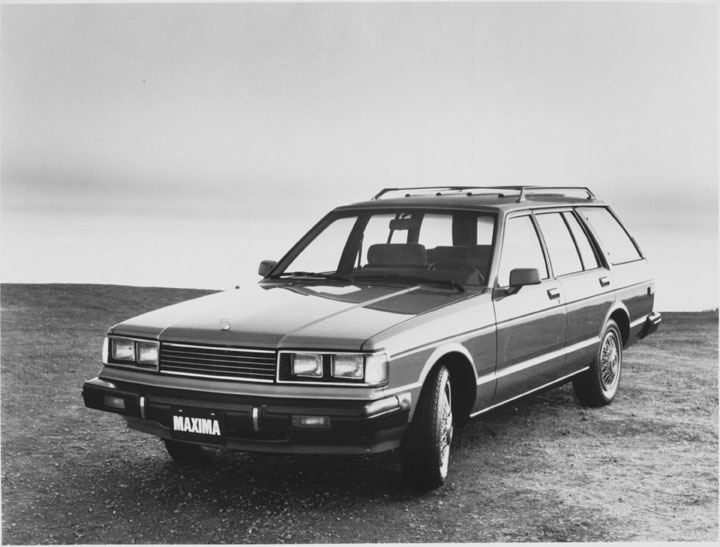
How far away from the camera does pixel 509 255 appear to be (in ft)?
19.4

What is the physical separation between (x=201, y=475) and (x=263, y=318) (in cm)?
118

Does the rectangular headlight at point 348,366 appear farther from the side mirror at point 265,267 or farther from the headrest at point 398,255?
the side mirror at point 265,267

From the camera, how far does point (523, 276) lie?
18.0 feet

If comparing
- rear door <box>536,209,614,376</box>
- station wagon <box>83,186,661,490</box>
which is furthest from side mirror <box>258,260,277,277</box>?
rear door <box>536,209,614,376</box>

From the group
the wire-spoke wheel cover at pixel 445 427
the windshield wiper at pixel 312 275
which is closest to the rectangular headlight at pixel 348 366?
the wire-spoke wheel cover at pixel 445 427

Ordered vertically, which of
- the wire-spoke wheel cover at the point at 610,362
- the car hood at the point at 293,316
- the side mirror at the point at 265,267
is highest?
the side mirror at the point at 265,267

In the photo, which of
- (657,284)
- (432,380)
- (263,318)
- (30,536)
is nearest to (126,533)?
(30,536)

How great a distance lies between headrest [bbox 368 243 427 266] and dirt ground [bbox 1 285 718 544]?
4.26ft

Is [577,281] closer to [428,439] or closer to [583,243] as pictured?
[583,243]

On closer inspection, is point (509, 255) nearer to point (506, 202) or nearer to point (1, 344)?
point (506, 202)

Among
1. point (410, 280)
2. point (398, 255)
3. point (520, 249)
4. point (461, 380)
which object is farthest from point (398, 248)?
point (461, 380)

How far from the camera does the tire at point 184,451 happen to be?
5.43 m

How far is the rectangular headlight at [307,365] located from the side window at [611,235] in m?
3.70

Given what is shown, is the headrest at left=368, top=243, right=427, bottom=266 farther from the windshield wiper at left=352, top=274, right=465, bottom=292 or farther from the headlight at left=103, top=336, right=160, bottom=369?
the headlight at left=103, top=336, right=160, bottom=369
